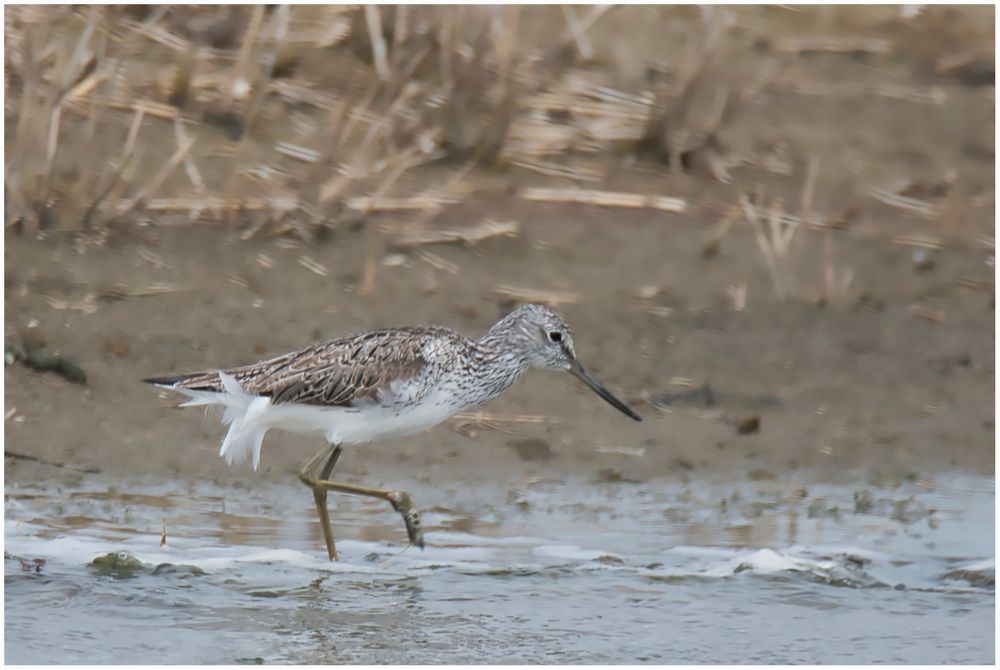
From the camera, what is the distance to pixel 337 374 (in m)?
6.54

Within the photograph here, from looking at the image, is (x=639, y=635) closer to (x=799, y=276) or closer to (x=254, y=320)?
(x=254, y=320)

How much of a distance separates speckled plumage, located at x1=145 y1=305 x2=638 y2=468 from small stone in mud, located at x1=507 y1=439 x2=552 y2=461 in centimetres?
92

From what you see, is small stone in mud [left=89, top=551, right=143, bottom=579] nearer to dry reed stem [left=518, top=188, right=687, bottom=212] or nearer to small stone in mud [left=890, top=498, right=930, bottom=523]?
small stone in mud [left=890, top=498, right=930, bottom=523]

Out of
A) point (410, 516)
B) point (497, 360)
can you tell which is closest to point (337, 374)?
point (410, 516)

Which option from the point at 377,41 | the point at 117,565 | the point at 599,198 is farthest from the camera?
the point at 377,41

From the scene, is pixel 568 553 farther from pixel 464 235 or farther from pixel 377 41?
pixel 377 41

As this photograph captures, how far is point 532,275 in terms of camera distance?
9.12m

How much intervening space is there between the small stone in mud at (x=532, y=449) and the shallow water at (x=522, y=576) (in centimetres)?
25

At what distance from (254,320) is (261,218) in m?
0.81

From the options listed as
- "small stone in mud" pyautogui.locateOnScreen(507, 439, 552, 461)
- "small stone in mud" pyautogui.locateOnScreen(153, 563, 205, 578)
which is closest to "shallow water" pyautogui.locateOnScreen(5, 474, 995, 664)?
"small stone in mud" pyautogui.locateOnScreen(153, 563, 205, 578)

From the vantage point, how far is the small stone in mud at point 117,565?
6195mm

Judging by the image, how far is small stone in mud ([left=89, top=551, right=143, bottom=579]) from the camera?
620 cm

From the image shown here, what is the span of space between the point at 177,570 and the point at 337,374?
0.93m

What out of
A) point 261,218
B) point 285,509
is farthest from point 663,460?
point 261,218
